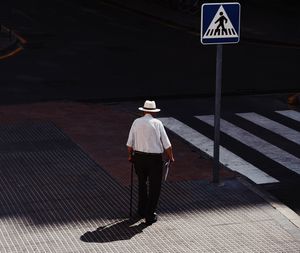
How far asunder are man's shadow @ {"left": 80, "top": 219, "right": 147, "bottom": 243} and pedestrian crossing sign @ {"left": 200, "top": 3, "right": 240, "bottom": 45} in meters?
3.75

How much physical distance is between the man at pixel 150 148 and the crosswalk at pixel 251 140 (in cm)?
328

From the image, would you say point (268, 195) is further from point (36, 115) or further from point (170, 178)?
point (36, 115)

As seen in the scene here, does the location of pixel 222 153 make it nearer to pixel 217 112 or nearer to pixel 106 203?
Result: pixel 217 112

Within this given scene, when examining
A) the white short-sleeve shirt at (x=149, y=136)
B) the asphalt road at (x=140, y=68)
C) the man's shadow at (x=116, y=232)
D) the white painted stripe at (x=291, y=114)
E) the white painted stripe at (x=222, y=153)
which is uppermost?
the white short-sleeve shirt at (x=149, y=136)

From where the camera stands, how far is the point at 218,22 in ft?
49.8

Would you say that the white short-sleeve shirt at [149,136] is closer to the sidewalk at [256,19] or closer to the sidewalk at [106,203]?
the sidewalk at [106,203]

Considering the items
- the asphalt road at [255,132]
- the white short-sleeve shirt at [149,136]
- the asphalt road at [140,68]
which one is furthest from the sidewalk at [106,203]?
the asphalt road at [140,68]

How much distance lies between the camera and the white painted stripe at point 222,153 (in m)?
16.6

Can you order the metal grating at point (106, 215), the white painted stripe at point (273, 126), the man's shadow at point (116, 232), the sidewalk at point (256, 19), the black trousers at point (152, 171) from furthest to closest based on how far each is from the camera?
the sidewalk at point (256, 19), the white painted stripe at point (273, 126), the black trousers at point (152, 171), the man's shadow at point (116, 232), the metal grating at point (106, 215)

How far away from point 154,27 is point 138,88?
35.9 feet

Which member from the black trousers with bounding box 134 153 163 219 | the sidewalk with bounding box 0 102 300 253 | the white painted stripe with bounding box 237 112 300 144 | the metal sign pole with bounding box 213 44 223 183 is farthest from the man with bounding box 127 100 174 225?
the white painted stripe with bounding box 237 112 300 144

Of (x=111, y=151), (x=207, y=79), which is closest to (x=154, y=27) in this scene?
(x=207, y=79)

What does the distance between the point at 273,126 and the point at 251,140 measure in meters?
1.55

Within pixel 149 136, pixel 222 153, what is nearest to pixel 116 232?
pixel 149 136
